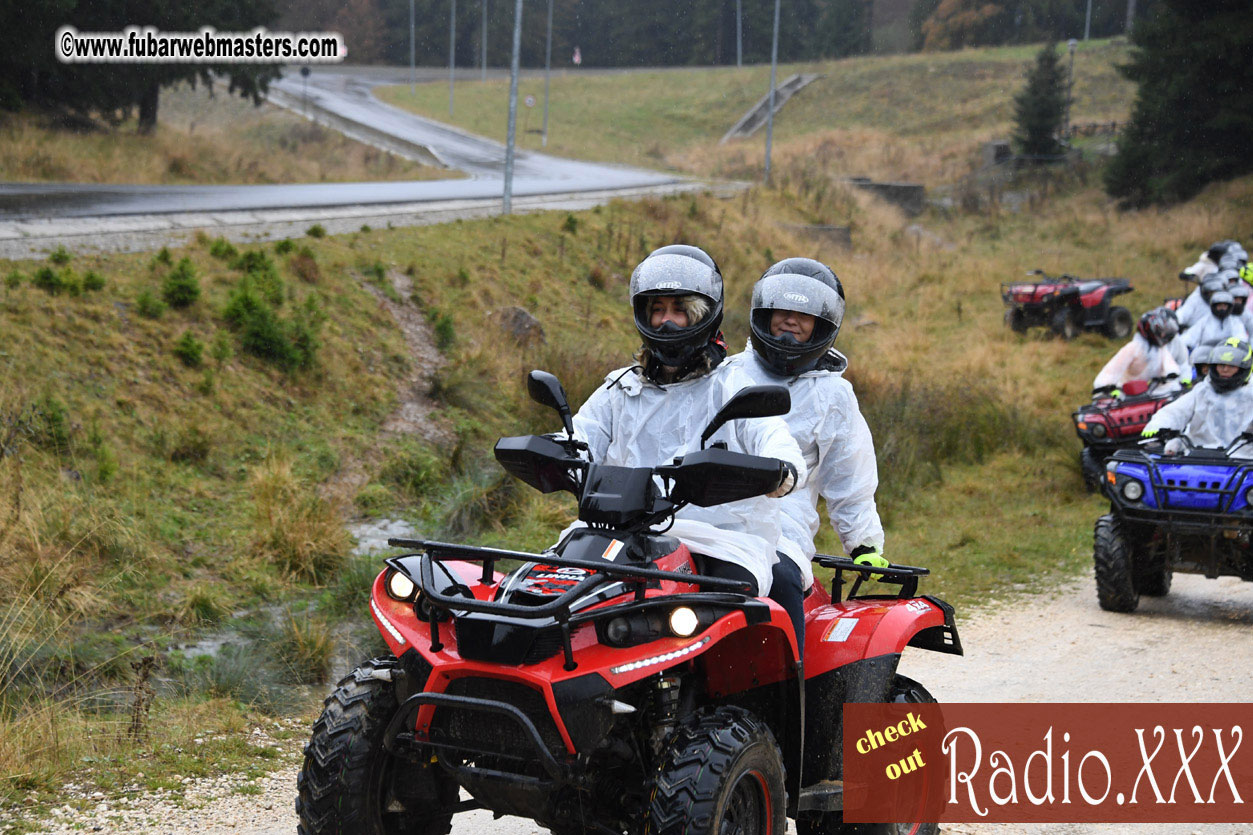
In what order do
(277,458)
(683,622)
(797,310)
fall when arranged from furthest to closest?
(277,458) < (797,310) < (683,622)

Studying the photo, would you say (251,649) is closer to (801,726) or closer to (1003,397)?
(801,726)

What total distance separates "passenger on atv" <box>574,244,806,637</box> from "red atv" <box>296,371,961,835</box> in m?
0.32

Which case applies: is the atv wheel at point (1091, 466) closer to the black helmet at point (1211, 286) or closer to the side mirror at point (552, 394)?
the black helmet at point (1211, 286)

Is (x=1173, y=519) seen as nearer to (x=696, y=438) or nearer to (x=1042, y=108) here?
(x=696, y=438)

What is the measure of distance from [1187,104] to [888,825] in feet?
140

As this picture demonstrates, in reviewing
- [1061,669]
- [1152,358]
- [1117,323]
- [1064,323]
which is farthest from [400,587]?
[1117,323]

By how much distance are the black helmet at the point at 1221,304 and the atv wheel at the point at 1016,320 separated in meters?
11.2

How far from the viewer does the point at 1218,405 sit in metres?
10.6

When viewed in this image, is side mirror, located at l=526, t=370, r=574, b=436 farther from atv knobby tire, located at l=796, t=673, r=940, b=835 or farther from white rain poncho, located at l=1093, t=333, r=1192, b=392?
white rain poncho, located at l=1093, t=333, r=1192, b=392

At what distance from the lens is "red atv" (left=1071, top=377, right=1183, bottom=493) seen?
14055 mm

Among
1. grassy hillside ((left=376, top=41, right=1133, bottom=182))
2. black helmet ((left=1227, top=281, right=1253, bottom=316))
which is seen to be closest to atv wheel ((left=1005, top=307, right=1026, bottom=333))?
black helmet ((left=1227, top=281, right=1253, bottom=316))

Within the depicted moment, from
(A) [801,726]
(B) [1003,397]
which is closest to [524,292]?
(B) [1003,397]

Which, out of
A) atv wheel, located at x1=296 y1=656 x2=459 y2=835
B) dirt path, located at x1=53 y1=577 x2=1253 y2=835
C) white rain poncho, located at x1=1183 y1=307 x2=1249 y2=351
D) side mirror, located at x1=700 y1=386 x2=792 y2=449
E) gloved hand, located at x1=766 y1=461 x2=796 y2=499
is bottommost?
dirt path, located at x1=53 y1=577 x2=1253 y2=835

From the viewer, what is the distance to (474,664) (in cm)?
354
